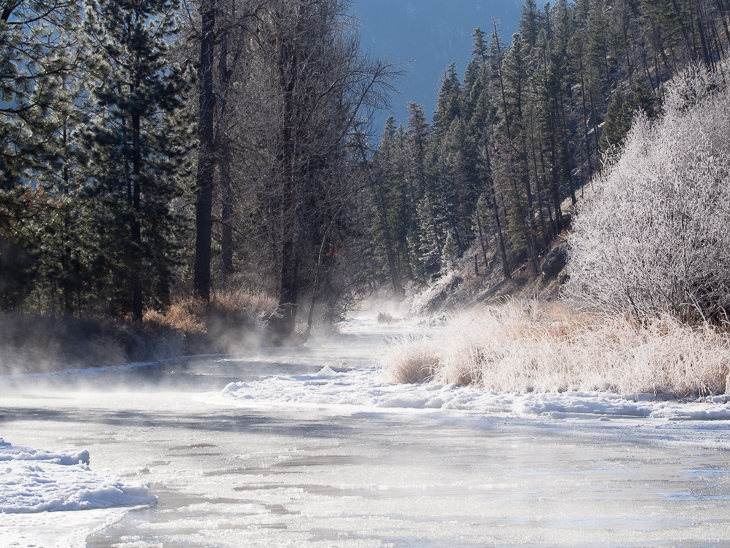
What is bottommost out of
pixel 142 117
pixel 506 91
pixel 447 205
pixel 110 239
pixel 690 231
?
pixel 690 231

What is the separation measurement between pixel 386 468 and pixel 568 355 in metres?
7.16

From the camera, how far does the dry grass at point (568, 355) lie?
10.8 m

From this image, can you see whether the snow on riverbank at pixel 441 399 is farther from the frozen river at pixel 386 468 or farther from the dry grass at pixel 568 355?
the dry grass at pixel 568 355

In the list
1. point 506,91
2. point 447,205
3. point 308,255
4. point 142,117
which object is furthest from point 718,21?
point 142,117

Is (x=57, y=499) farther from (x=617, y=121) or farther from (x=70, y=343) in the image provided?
(x=617, y=121)

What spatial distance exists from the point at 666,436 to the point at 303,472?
175 inches

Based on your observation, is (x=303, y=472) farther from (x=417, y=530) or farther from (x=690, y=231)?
(x=690, y=231)

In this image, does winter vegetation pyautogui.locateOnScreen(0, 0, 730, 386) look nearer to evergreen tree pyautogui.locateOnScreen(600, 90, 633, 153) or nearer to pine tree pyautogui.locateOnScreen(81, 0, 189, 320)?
pine tree pyautogui.locateOnScreen(81, 0, 189, 320)

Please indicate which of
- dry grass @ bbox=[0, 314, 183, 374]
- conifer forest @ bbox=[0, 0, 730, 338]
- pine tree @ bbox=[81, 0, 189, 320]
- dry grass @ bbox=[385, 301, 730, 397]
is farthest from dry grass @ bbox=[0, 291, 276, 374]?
dry grass @ bbox=[385, 301, 730, 397]

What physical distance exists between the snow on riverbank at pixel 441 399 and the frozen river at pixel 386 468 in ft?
0.14

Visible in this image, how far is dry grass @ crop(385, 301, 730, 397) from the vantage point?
35.6ft

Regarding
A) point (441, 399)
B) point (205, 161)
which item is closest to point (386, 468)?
point (441, 399)

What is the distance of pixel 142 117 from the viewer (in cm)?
2367

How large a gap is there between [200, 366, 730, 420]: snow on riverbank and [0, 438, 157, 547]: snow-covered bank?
6230mm
